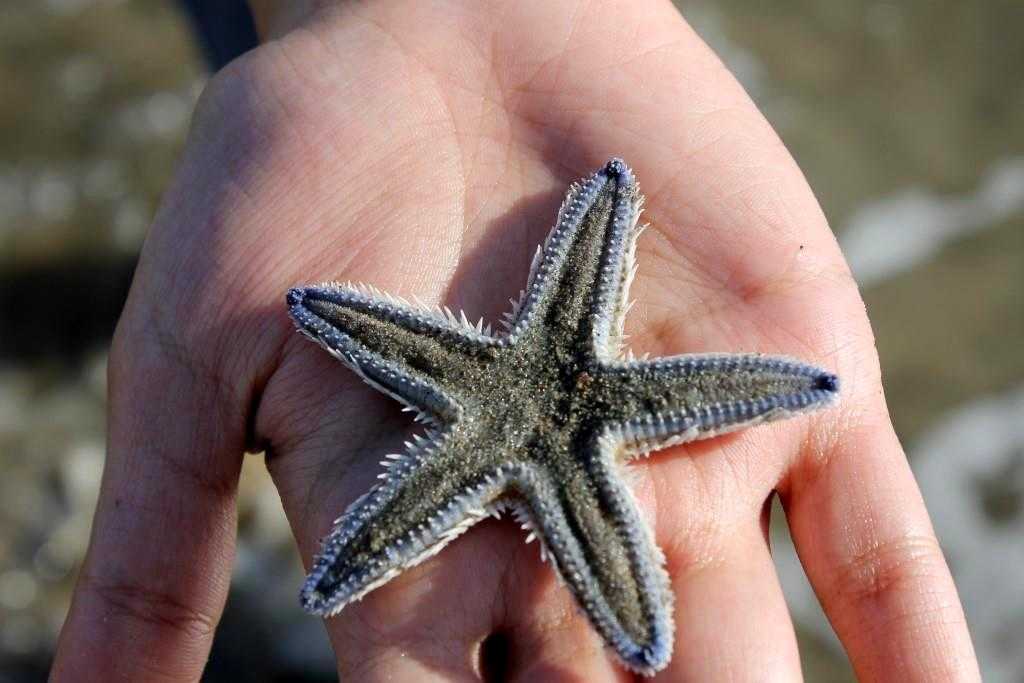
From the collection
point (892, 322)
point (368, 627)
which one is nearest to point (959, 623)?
point (368, 627)

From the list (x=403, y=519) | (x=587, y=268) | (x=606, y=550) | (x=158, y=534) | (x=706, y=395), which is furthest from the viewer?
(x=158, y=534)

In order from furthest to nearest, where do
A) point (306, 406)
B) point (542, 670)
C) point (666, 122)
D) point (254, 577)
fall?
point (254, 577) < point (666, 122) < point (306, 406) < point (542, 670)

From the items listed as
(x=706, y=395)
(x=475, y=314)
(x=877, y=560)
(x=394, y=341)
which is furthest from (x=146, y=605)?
(x=877, y=560)

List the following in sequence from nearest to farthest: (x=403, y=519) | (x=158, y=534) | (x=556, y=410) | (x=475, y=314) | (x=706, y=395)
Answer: (x=403, y=519) → (x=706, y=395) → (x=556, y=410) → (x=158, y=534) → (x=475, y=314)

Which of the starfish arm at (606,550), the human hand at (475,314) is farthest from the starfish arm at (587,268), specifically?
the starfish arm at (606,550)

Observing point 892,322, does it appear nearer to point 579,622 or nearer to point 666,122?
point 666,122

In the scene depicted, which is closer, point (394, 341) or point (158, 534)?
point (394, 341)

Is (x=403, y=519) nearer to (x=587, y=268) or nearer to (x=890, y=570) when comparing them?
(x=587, y=268)
